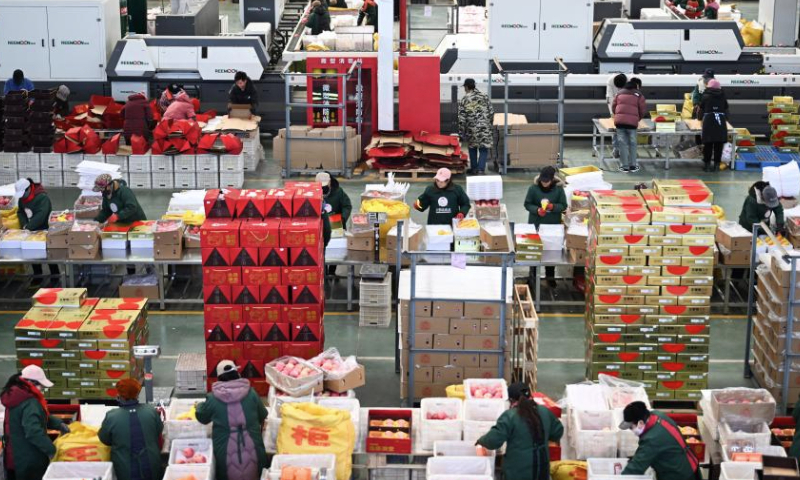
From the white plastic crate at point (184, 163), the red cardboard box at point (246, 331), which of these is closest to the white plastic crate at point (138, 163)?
the white plastic crate at point (184, 163)

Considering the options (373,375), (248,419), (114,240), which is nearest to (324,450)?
(248,419)

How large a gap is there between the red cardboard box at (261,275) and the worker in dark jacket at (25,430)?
2.48 metres

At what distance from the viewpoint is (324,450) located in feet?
36.6

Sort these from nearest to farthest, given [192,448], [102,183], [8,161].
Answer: [192,448] < [102,183] < [8,161]

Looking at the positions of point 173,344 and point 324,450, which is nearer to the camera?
point 324,450

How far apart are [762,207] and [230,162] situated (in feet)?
28.0

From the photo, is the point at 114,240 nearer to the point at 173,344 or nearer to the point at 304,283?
the point at 173,344

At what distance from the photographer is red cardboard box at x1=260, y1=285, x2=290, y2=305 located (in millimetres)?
13070

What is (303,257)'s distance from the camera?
13000 millimetres

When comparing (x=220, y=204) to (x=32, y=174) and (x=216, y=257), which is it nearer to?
(x=216, y=257)

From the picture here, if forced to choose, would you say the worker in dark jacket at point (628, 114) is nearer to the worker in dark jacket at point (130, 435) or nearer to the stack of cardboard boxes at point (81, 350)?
the stack of cardboard boxes at point (81, 350)

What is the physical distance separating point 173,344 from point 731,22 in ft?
47.6

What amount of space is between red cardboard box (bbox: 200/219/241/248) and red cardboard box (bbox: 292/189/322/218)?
0.64m

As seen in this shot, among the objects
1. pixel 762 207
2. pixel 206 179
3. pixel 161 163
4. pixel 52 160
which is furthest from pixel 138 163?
pixel 762 207
